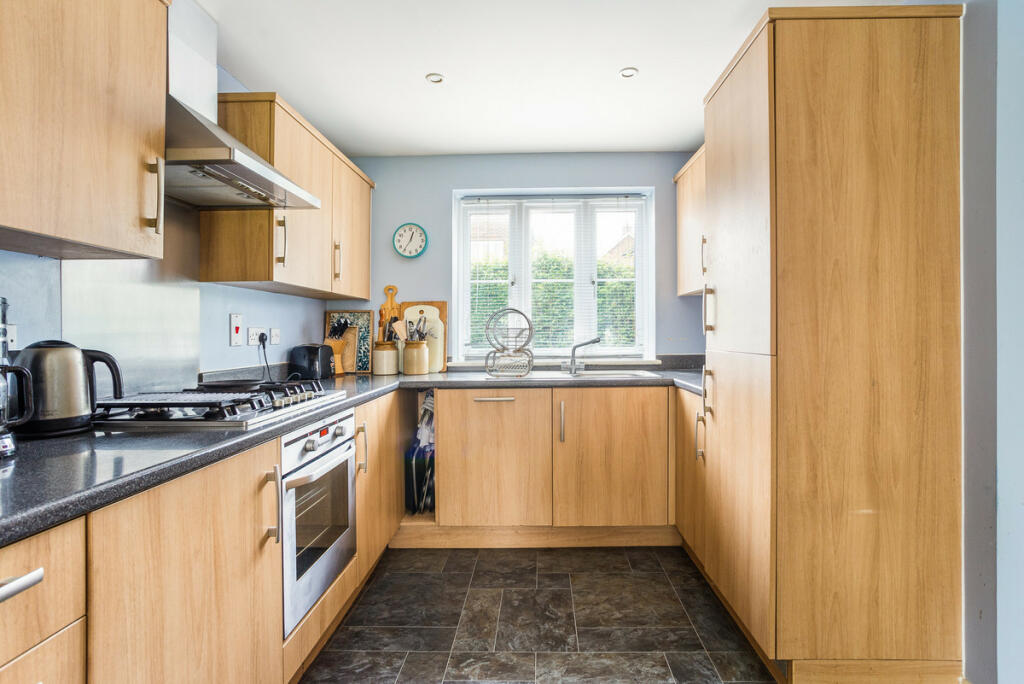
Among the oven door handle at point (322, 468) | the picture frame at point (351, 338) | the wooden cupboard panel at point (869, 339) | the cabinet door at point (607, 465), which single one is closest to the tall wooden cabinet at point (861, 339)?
the wooden cupboard panel at point (869, 339)

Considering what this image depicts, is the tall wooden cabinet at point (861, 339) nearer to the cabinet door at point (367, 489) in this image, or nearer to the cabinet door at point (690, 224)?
the cabinet door at point (690, 224)

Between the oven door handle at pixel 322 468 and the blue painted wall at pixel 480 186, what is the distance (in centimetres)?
152

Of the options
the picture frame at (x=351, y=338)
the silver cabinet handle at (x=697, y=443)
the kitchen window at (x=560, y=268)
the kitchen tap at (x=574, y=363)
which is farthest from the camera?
the kitchen window at (x=560, y=268)

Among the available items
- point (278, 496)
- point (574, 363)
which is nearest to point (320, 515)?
point (278, 496)

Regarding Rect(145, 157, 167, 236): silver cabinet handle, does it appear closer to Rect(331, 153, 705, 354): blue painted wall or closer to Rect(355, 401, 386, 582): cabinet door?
Rect(355, 401, 386, 582): cabinet door

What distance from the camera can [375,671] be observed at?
164cm

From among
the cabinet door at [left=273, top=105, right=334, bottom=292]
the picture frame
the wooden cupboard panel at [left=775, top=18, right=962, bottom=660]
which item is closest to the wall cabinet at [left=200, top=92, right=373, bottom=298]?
the cabinet door at [left=273, top=105, right=334, bottom=292]

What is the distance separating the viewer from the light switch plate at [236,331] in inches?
89.7

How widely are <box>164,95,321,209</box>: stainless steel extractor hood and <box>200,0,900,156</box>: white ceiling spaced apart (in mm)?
673

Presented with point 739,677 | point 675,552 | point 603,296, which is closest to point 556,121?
point 603,296

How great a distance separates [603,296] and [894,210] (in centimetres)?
201

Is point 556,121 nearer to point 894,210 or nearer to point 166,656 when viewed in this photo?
point 894,210

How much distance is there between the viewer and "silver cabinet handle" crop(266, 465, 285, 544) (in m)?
1.34

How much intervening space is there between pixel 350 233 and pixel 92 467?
7.20ft
